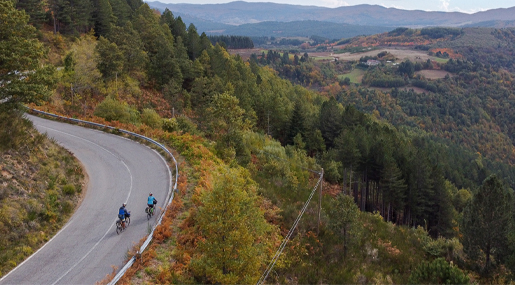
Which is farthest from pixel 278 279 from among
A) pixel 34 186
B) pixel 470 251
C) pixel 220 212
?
pixel 470 251

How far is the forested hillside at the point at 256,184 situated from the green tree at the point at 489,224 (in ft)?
0.29

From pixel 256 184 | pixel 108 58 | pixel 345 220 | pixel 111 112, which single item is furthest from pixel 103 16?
pixel 345 220

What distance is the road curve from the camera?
15086 millimetres

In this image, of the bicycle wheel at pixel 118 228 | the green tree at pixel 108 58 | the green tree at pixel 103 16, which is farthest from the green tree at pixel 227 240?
the green tree at pixel 103 16

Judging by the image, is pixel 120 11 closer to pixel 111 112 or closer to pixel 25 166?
pixel 111 112

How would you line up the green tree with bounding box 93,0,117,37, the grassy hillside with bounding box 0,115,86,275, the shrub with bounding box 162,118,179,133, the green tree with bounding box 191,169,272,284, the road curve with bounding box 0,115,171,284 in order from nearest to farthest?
the green tree with bounding box 191,169,272,284 < the road curve with bounding box 0,115,171,284 < the grassy hillside with bounding box 0,115,86,275 < the shrub with bounding box 162,118,179,133 < the green tree with bounding box 93,0,117,37

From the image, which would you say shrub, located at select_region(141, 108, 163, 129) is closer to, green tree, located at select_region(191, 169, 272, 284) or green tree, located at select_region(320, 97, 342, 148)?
green tree, located at select_region(191, 169, 272, 284)

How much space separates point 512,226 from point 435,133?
152m

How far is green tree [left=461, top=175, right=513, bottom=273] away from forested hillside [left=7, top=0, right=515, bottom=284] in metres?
0.09

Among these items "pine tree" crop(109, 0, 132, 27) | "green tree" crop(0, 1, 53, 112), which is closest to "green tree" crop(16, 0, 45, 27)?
"pine tree" crop(109, 0, 132, 27)

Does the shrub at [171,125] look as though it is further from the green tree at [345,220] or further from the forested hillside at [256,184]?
the green tree at [345,220]

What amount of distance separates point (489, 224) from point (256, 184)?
19.8m

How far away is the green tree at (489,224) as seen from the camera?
2955cm

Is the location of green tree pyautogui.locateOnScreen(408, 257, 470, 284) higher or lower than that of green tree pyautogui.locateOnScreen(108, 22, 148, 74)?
lower
